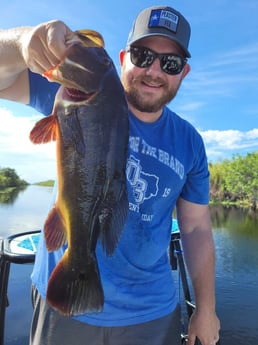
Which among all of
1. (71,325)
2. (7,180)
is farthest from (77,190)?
(7,180)

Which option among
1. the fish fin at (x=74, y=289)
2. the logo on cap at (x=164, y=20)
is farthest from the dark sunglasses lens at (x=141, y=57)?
the fish fin at (x=74, y=289)

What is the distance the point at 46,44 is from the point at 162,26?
105cm

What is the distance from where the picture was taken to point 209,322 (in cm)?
253

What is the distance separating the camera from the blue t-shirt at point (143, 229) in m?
2.08

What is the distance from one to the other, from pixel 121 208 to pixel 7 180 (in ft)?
310

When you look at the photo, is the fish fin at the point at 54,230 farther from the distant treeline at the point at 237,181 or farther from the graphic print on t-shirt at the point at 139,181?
the distant treeline at the point at 237,181

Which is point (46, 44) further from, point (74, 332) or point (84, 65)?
point (74, 332)

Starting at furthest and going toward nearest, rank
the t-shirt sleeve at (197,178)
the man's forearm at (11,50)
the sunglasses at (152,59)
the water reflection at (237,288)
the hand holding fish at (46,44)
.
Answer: the water reflection at (237,288) < the t-shirt sleeve at (197,178) < the sunglasses at (152,59) < the man's forearm at (11,50) < the hand holding fish at (46,44)

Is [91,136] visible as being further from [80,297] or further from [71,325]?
[71,325]

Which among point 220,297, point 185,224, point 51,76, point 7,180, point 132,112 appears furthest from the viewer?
point 7,180

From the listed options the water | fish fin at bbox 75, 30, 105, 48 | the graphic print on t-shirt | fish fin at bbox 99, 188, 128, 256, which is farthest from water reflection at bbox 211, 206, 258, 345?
fish fin at bbox 75, 30, 105, 48

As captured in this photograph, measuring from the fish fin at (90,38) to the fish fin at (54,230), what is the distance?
69cm

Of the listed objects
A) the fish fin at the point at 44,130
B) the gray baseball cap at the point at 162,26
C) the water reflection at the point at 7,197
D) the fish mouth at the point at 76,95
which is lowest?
the water reflection at the point at 7,197

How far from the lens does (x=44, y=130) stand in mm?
1454
